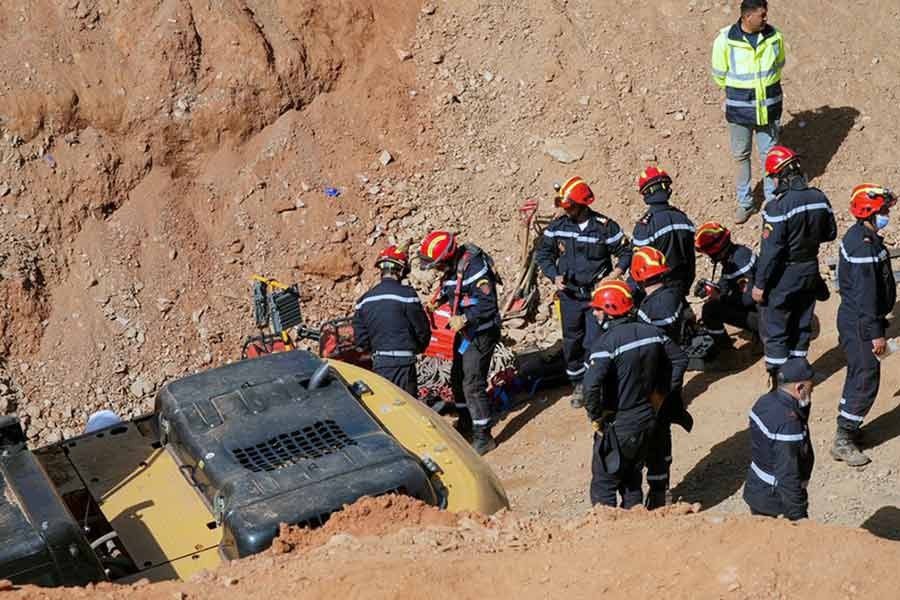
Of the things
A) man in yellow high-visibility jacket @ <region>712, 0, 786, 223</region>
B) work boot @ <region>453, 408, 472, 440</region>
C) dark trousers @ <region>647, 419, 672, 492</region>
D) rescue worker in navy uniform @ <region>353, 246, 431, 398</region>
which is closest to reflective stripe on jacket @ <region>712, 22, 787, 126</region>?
man in yellow high-visibility jacket @ <region>712, 0, 786, 223</region>

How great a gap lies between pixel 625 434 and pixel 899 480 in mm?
2231

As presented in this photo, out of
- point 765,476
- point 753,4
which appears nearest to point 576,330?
point 765,476

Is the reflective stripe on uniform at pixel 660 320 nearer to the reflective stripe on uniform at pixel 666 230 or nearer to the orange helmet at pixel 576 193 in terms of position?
the reflective stripe on uniform at pixel 666 230

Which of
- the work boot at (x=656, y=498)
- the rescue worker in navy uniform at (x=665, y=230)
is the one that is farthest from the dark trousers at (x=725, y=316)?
the work boot at (x=656, y=498)

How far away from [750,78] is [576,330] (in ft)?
11.6

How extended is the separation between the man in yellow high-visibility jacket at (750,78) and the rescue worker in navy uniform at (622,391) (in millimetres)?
4472

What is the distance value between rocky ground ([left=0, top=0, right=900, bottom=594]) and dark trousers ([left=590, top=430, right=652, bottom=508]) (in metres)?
2.35

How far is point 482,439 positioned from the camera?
35.1 ft

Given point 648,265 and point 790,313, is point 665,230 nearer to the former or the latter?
point 648,265

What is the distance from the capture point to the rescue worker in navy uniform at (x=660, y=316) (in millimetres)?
8836

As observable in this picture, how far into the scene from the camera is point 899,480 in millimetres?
9062

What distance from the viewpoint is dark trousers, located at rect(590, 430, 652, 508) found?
8297 mm

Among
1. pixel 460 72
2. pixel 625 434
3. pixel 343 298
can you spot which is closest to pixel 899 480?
pixel 625 434

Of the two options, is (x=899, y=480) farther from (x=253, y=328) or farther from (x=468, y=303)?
(x=253, y=328)
